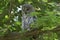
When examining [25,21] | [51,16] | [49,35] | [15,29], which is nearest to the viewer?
[51,16]

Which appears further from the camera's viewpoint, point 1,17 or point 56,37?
point 1,17

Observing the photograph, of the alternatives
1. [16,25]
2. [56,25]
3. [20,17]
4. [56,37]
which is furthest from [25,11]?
[56,25]

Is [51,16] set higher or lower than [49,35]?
higher

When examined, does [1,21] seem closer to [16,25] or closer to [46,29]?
[16,25]

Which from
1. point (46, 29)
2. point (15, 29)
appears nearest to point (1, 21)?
point (15, 29)

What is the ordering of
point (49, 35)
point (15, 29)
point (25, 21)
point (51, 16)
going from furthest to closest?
point (25, 21) < point (15, 29) < point (49, 35) < point (51, 16)

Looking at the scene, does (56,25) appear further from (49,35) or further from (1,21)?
(1,21)

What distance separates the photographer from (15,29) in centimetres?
340

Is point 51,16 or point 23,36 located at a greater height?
point 51,16

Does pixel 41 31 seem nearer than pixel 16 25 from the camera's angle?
Yes

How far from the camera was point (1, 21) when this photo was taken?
3.44 metres

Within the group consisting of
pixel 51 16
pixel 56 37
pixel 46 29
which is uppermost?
pixel 51 16

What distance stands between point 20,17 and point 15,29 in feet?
3.50

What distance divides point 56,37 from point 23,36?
579mm
